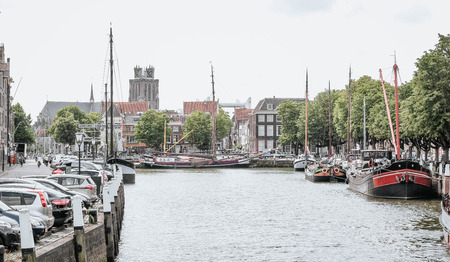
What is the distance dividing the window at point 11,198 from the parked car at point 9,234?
4.07m

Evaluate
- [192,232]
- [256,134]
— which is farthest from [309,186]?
[256,134]

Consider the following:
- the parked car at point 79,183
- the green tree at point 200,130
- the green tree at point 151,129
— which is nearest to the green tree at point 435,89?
the parked car at point 79,183

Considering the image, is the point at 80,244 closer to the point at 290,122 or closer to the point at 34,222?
the point at 34,222

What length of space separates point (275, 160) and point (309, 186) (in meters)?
55.6

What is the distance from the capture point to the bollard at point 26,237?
44.2ft

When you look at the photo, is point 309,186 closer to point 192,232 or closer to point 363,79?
point 192,232

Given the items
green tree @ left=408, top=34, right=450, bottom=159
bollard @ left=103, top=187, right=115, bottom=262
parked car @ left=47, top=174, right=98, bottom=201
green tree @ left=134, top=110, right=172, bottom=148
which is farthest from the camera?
green tree @ left=134, top=110, right=172, bottom=148

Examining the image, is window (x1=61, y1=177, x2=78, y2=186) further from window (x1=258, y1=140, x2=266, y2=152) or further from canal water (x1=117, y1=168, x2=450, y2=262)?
window (x1=258, y1=140, x2=266, y2=152)

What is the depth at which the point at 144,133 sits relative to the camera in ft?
522

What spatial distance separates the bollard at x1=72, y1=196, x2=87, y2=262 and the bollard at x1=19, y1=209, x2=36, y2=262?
3515 mm

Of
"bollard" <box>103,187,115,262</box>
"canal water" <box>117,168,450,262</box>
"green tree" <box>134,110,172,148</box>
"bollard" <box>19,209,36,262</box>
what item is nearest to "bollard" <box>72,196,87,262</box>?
"bollard" <box>19,209,36,262</box>

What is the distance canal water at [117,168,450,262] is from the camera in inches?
1043

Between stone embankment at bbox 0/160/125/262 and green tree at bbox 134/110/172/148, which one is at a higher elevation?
green tree at bbox 134/110/172/148

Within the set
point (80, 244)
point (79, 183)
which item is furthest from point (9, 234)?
point (79, 183)
